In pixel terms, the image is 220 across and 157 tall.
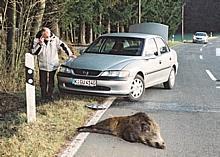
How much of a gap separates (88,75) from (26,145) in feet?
11.7

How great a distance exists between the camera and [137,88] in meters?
10.2

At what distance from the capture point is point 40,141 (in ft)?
21.1

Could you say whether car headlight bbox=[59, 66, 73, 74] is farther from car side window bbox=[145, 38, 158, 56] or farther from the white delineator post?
the white delineator post

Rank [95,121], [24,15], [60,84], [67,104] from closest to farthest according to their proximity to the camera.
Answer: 1. [95,121]
2. [67,104]
3. [60,84]
4. [24,15]

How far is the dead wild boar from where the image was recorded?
22.1ft

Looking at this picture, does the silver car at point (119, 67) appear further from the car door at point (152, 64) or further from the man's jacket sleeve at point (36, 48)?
the man's jacket sleeve at point (36, 48)

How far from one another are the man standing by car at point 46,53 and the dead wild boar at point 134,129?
2.36 meters

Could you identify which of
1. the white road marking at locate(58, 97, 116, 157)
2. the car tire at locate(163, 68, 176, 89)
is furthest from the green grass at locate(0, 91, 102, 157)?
the car tire at locate(163, 68, 176, 89)

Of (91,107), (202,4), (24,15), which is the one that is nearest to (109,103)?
(91,107)

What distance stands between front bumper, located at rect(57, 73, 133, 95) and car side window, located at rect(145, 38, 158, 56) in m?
1.40

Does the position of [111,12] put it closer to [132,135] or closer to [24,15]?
[24,15]

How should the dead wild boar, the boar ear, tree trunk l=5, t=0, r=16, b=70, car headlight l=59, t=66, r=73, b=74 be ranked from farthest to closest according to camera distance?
1. tree trunk l=5, t=0, r=16, b=70
2. car headlight l=59, t=66, r=73, b=74
3. the boar ear
4. the dead wild boar

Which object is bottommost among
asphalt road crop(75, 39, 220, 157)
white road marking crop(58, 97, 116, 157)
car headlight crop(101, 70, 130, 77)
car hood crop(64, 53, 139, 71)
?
asphalt road crop(75, 39, 220, 157)

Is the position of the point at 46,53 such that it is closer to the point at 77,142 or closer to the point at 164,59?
the point at 77,142
